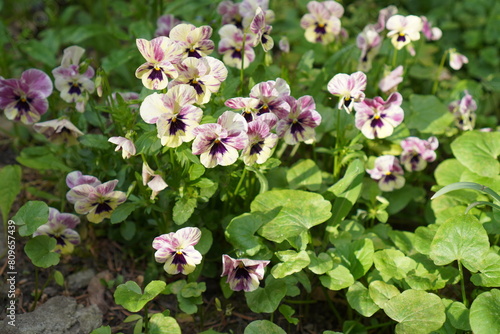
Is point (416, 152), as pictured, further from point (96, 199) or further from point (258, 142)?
point (96, 199)

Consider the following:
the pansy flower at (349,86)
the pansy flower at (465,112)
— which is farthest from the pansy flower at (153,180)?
the pansy flower at (465,112)

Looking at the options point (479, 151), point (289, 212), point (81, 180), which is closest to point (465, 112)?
point (479, 151)

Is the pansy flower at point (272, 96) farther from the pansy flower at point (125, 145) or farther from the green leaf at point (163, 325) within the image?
the green leaf at point (163, 325)

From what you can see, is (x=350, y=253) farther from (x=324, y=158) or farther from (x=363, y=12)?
(x=363, y=12)

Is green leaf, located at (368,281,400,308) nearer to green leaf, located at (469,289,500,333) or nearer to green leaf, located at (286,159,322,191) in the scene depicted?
green leaf, located at (469,289,500,333)

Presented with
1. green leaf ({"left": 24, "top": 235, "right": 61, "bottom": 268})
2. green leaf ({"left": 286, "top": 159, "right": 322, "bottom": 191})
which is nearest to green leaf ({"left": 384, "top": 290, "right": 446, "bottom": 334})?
green leaf ({"left": 286, "top": 159, "right": 322, "bottom": 191})
